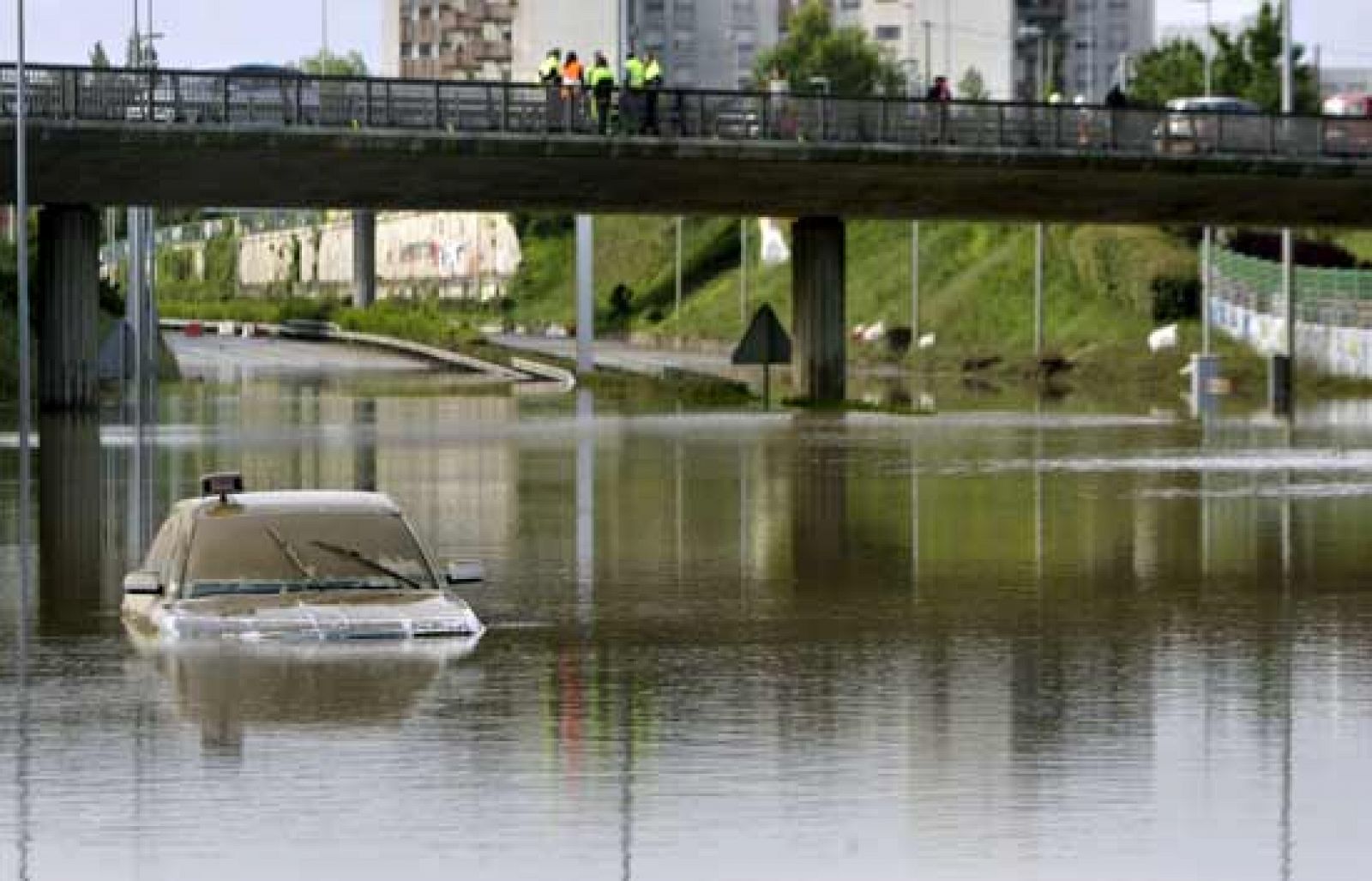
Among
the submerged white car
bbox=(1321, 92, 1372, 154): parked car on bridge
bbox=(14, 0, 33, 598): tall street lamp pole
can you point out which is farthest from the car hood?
bbox=(1321, 92, 1372, 154): parked car on bridge

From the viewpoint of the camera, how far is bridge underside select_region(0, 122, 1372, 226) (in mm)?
66500

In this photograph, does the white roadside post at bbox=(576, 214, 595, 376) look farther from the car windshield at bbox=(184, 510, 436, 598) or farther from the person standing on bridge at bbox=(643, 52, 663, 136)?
the car windshield at bbox=(184, 510, 436, 598)

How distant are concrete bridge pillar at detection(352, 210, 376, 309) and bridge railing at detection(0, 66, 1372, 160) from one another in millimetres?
89068

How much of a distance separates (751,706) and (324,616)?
2.92 m

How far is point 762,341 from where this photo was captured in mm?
70250

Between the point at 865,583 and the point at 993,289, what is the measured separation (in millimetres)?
101194

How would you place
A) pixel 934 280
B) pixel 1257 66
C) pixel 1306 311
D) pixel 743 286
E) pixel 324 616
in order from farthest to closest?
1. pixel 1257 66
2. pixel 934 280
3. pixel 743 286
4. pixel 1306 311
5. pixel 324 616

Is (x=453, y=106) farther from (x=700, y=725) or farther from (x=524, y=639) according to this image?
(x=700, y=725)

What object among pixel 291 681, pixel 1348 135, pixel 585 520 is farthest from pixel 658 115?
pixel 291 681

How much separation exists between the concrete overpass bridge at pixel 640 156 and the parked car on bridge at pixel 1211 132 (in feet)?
0.19

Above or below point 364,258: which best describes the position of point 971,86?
above

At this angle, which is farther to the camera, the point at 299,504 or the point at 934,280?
the point at 934,280

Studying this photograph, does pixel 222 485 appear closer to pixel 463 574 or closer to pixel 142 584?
pixel 142 584

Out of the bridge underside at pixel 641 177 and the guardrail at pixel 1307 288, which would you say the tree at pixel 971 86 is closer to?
the guardrail at pixel 1307 288
